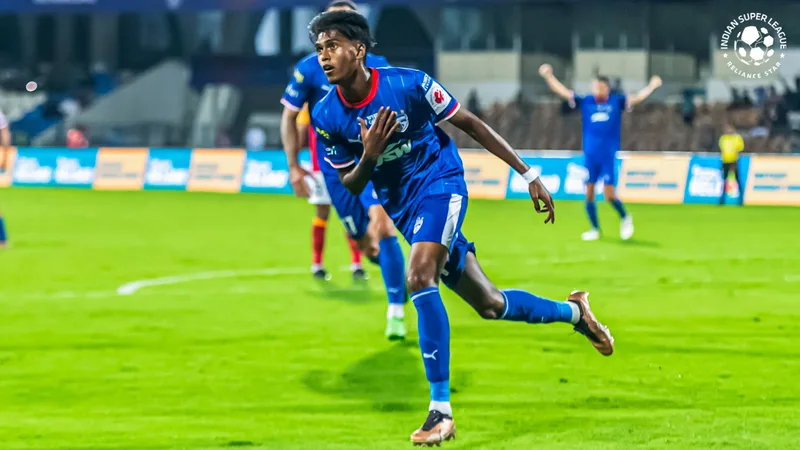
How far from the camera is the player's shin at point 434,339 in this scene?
676 centimetres

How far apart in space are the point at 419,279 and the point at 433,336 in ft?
1.00

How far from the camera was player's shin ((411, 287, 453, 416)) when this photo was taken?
6.76m

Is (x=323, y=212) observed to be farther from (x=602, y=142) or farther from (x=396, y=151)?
(x=396, y=151)

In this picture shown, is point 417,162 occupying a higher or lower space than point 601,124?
higher

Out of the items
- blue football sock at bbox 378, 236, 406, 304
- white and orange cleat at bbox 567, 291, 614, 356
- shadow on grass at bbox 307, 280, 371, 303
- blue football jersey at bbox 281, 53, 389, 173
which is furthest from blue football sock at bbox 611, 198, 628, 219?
white and orange cleat at bbox 567, 291, 614, 356

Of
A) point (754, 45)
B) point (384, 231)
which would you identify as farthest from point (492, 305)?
point (754, 45)

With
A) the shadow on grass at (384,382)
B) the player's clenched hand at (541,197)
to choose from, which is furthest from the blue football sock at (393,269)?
the player's clenched hand at (541,197)

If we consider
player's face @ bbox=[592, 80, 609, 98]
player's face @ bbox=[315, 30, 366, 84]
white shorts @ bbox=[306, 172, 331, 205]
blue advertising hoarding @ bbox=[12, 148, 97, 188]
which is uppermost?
player's face @ bbox=[315, 30, 366, 84]

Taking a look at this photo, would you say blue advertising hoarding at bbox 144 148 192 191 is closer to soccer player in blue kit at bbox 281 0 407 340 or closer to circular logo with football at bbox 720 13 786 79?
circular logo with football at bbox 720 13 786 79

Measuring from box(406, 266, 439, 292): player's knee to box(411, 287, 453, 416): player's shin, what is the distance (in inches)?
0.9

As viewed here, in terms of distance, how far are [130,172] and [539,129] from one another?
1156cm

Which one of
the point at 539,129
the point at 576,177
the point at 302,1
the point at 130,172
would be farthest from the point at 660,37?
the point at 130,172

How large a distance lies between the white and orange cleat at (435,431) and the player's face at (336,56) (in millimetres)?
1813

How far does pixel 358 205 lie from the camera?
1102cm
